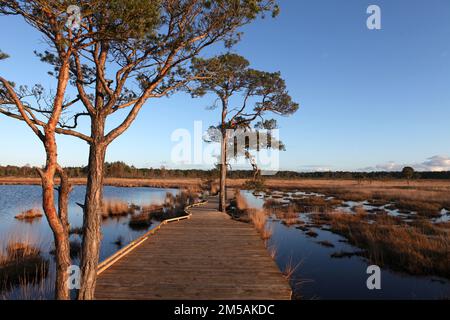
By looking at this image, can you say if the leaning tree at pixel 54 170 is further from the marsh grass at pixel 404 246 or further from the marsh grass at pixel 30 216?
the marsh grass at pixel 30 216

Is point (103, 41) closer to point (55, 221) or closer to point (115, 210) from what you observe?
point (55, 221)

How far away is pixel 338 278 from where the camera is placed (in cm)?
1024

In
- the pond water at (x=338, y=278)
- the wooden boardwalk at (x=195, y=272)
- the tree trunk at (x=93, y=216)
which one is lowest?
the pond water at (x=338, y=278)

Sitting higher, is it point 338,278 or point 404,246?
point 404,246

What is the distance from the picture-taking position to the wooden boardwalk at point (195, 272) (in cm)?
578

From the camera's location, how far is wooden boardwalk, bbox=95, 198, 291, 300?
5.78 m

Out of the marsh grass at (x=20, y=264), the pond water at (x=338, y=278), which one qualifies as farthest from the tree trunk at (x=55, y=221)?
the pond water at (x=338, y=278)

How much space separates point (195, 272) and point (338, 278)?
20.6ft

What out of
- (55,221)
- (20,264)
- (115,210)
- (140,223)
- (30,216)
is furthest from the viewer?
(115,210)

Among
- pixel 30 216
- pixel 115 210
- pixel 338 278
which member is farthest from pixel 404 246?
pixel 30 216

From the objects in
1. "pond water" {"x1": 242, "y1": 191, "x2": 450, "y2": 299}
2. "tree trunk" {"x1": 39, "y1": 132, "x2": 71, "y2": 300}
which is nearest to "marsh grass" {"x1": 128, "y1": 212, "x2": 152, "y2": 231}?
"pond water" {"x1": 242, "y1": 191, "x2": 450, "y2": 299}

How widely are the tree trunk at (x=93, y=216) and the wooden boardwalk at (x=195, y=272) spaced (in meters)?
0.62
